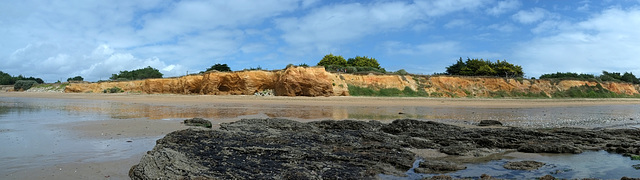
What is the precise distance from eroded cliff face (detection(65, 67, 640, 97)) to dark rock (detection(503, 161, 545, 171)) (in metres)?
26.2

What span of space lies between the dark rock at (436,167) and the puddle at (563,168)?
0.11 metres

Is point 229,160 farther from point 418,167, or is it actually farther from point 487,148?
point 487,148

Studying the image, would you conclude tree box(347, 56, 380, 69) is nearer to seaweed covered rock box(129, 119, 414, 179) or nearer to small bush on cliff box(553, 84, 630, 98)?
small bush on cliff box(553, 84, 630, 98)

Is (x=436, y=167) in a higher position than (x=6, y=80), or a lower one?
lower

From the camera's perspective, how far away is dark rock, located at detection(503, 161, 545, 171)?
572cm

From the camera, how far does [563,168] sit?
5.78 metres

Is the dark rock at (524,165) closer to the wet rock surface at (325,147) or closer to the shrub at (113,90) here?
the wet rock surface at (325,147)

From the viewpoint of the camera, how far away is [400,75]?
39.3 meters

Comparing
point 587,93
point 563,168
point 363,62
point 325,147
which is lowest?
point 563,168

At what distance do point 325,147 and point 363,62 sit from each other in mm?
51130

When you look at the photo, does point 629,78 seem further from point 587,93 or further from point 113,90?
point 113,90

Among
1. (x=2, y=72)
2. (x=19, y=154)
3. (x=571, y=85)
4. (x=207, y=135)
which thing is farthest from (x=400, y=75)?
(x=2, y=72)

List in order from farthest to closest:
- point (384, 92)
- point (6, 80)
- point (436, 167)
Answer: point (6, 80), point (384, 92), point (436, 167)

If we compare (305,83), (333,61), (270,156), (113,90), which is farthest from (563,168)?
(333,61)
